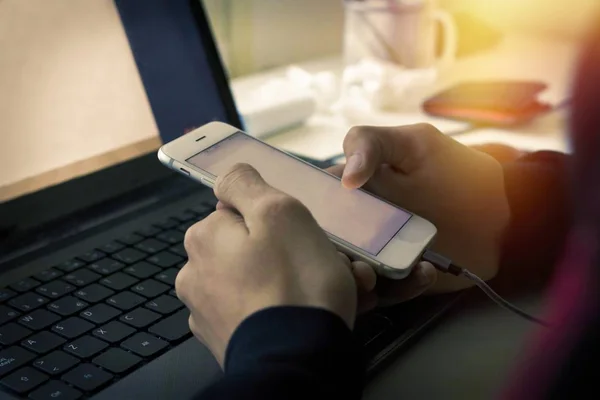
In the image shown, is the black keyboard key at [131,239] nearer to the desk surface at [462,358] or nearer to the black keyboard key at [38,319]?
the black keyboard key at [38,319]

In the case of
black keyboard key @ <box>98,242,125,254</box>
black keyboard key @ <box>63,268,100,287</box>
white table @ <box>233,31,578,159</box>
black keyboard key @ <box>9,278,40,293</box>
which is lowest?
white table @ <box>233,31,578,159</box>

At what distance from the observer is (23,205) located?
0.58 meters

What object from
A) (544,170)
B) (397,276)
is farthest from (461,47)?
(397,276)

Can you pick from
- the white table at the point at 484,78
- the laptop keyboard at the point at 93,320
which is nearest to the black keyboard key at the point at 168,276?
the laptop keyboard at the point at 93,320

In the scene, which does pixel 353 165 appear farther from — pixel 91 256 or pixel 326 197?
pixel 91 256

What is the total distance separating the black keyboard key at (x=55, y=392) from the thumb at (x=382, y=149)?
218 millimetres

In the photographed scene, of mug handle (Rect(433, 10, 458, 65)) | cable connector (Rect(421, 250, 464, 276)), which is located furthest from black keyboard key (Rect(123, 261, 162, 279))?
mug handle (Rect(433, 10, 458, 65))

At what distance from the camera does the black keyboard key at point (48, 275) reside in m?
0.50

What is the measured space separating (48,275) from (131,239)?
0.08 meters

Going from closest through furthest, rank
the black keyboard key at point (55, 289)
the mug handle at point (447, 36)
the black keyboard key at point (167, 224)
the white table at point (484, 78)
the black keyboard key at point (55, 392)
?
the black keyboard key at point (55, 392) → the black keyboard key at point (55, 289) → the black keyboard key at point (167, 224) → the white table at point (484, 78) → the mug handle at point (447, 36)

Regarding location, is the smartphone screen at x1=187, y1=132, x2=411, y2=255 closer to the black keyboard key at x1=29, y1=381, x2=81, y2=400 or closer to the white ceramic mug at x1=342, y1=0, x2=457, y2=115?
the black keyboard key at x1=29, y1=381, x2=81, y2=400

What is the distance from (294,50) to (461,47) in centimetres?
24

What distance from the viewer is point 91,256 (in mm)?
529

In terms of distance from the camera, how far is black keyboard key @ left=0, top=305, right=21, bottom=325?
0.45 m
